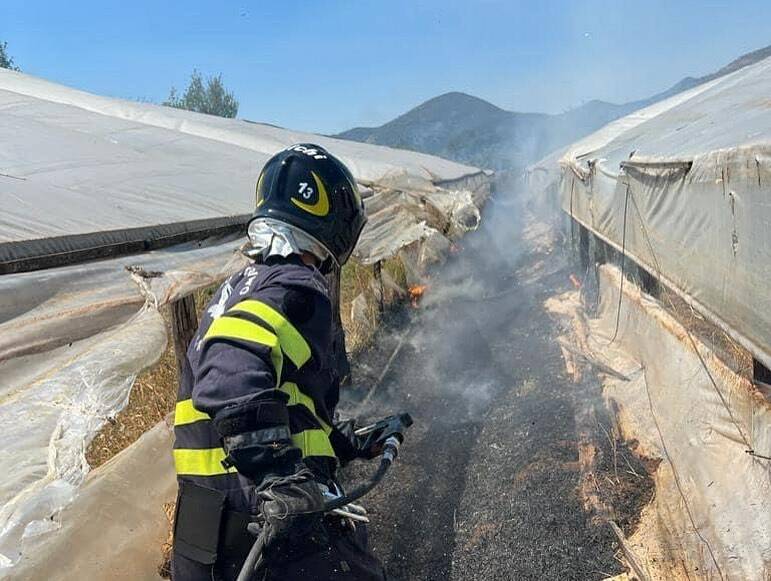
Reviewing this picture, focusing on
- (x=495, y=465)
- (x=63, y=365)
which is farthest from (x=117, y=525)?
(x=495, y=465)

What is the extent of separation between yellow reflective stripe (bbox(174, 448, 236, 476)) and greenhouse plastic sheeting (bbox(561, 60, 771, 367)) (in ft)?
7.02

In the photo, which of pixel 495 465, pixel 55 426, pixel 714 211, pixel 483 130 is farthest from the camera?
pixel 483 130

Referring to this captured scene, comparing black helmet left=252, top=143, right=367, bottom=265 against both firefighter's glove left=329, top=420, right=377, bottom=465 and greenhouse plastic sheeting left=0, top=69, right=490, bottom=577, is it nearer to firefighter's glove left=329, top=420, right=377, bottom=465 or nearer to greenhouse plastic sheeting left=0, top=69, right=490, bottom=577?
firefighter's glove left=329, top=420, right=377, bottom=465

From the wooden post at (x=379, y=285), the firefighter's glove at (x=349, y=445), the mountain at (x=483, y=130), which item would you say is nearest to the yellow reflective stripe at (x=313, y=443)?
the firefighter's glove at (x=349, y=445)

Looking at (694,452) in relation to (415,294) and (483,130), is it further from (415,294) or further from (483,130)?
(483,130)

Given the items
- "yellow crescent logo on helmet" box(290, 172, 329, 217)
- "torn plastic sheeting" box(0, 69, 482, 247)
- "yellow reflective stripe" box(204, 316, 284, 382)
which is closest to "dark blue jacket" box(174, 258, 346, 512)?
"yellow reflective stripe" box(204, 316, 284, 382)

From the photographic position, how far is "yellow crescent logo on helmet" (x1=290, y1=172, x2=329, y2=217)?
2.07 meters

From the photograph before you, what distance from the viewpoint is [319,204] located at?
2.09m

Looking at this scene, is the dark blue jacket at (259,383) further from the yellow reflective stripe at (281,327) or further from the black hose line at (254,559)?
the black hose line at (254,559)

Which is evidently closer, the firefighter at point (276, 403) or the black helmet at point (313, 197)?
the firefighter at point (276, 403)

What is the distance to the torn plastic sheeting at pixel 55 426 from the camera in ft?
5.70

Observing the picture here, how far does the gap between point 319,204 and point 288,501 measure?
100 centimetres

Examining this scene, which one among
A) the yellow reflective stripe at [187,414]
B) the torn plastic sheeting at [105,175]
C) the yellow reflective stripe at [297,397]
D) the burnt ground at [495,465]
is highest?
the torn plastic sheeting at [105,175]

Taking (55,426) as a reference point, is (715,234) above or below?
above
